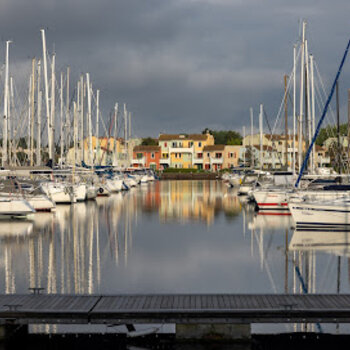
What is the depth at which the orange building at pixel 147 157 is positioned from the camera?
135250mm

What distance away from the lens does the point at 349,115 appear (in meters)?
53.7

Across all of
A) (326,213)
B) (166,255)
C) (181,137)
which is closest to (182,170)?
(181,137)

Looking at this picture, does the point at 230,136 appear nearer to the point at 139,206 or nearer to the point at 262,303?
the point at 139,206

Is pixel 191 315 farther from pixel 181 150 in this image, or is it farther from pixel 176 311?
pixel 181 150

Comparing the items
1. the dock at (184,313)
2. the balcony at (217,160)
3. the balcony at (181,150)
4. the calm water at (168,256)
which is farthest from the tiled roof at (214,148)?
the dock at (184,313)

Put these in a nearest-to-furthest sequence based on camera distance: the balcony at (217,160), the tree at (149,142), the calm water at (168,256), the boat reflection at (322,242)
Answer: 1. the calm water at (168,256)
2. the boat reflection at (322,242)
3. the balcony at (217,160)
4. the tree at (149,142)

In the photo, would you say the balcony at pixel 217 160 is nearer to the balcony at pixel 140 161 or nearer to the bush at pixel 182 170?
the bush at pixel 182 170

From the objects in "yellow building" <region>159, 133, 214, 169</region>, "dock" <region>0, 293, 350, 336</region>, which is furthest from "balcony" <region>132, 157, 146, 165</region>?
"dock" <region>0, 293, 350, 336</region>

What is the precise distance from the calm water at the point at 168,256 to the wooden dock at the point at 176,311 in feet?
12.1

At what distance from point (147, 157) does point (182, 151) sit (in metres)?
8.57

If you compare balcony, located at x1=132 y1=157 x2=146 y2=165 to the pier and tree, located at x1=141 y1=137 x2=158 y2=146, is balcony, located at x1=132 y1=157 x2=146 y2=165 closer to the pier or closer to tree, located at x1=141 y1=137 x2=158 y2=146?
tree, located at x1=141 y1=137 x2=158 y2=146

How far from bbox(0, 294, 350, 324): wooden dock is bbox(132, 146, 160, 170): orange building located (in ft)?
405

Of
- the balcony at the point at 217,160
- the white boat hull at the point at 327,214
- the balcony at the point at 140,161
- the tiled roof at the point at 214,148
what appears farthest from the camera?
the balcony at the point at 217,160

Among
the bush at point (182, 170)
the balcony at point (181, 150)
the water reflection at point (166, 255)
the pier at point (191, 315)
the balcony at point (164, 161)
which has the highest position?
the balcony at point (181, 150)
